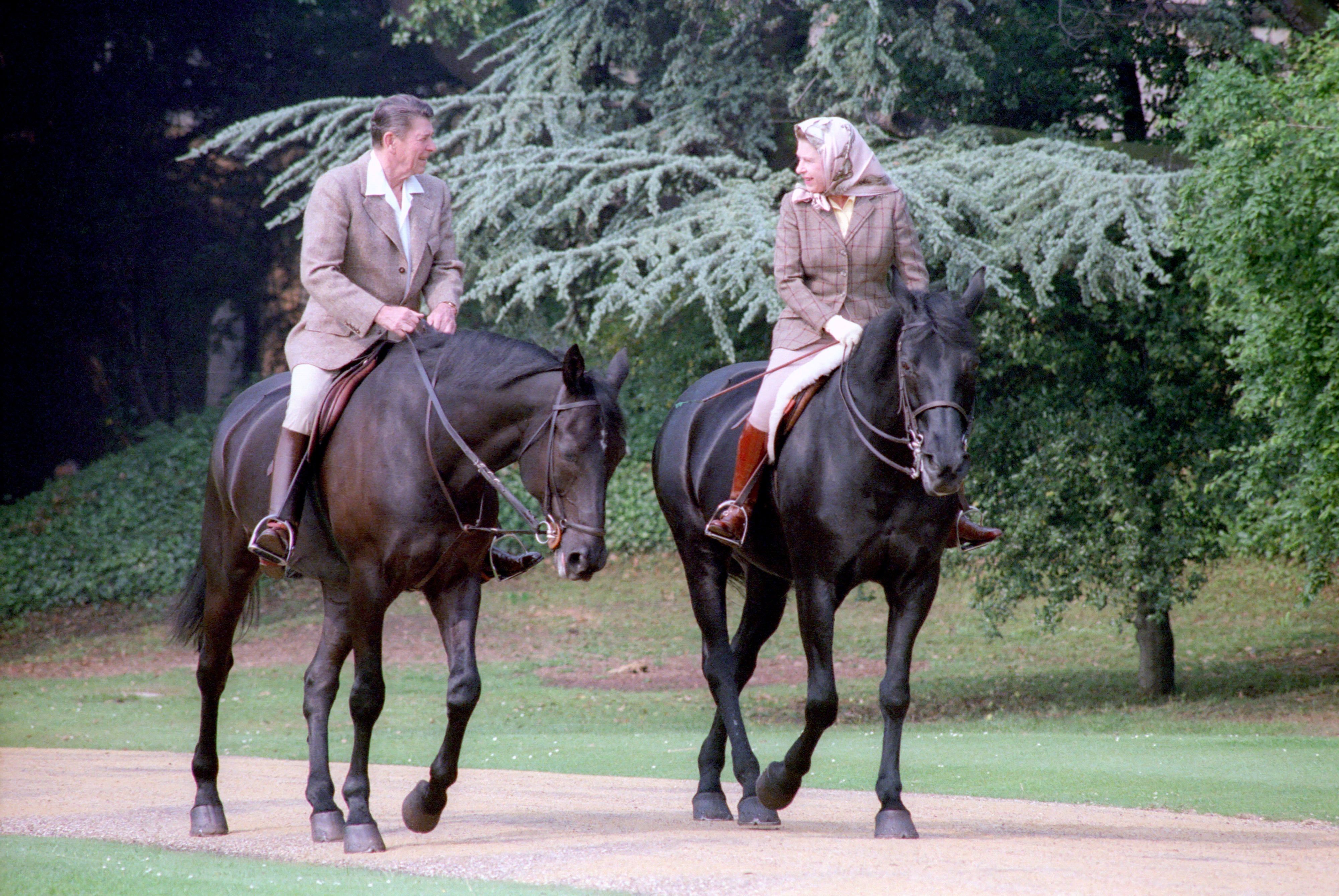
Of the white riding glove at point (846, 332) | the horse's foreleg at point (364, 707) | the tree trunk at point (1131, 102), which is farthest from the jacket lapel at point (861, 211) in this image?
the tree trunk at point (1131, 102)

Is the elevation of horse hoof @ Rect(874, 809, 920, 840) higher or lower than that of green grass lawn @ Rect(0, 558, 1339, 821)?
higher

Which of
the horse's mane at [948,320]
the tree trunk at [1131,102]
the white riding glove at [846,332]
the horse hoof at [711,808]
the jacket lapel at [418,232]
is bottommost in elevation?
the horse hoof at [711,808]

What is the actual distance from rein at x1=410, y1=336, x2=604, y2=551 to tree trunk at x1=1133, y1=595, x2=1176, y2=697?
34.9 ft

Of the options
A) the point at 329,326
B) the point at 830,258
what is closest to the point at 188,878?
the point at 329,326

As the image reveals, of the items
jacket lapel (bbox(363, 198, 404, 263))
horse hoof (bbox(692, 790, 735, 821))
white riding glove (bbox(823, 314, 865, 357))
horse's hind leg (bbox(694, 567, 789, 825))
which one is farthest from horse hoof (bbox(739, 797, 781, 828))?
jacket lapel (bbox(363, 198, 404, 263))

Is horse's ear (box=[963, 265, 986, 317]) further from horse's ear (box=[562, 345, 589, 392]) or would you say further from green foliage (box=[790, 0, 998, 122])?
green foliage (box=[790, 0, 998, 122])

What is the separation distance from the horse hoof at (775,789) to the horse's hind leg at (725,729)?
0.14 metres

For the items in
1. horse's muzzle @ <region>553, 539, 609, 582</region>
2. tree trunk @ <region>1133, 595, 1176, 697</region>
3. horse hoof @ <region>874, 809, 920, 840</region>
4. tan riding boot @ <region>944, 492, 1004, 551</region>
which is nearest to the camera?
horse's muzzle @ <region>553, 539, 609, 582</region>

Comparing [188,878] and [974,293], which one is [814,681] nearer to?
[974,293]

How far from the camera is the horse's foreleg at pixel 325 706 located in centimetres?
670

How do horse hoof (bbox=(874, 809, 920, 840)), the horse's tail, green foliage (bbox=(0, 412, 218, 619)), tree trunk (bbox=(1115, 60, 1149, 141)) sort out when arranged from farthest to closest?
green foliage (bbox=(0, 412, 218, 619)), tree trunk (bbox=(1115, 60, 1149, 141)), the horse's tail, horse hoof (bbox=(874, 809, 920, 840))

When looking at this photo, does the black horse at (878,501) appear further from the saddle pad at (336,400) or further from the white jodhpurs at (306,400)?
the white jodhpurs at (306,400)

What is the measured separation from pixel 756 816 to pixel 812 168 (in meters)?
3.21

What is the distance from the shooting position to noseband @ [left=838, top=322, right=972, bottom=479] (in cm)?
596
